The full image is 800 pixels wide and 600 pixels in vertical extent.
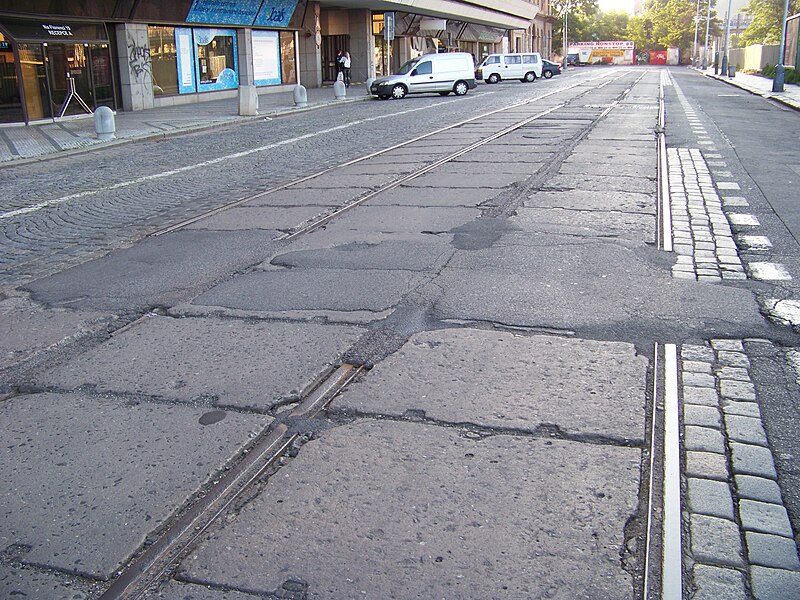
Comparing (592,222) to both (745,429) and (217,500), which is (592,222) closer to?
(745,429)

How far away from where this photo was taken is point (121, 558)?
302 centimetres

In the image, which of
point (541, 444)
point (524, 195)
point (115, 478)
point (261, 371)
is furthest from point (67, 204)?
point (541, 444)

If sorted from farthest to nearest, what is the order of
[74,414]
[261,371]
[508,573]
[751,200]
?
[751,200]
[261,371]
[74,414]
[508,573]

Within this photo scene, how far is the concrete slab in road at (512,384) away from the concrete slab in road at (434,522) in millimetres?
226

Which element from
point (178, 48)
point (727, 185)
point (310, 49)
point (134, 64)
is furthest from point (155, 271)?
point (310, 49)

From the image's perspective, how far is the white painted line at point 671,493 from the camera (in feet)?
9.27

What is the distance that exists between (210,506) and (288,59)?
36756 mm

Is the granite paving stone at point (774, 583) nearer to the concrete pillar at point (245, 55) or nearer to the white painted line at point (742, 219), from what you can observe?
the white painted line at point (742, 219)

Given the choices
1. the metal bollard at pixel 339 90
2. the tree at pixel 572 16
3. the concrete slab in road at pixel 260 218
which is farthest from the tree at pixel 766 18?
the concrete slab in road at pixel 260 218

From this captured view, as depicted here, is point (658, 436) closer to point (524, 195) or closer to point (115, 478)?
point (115, 478)

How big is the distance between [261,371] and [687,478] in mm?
2413

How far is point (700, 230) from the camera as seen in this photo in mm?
8141

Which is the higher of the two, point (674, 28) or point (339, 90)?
point (674, 28)

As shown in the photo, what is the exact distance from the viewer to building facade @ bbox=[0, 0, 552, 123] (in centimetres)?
2219
